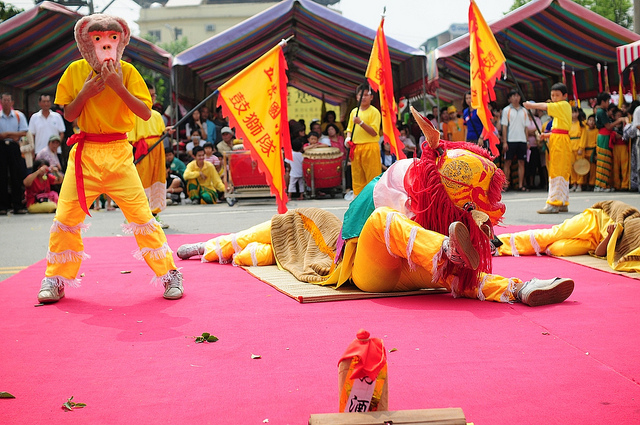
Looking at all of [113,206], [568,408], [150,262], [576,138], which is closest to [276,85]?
[150,262]

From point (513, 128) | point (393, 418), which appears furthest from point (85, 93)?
point (513, 128)

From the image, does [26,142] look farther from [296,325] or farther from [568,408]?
[568,408]

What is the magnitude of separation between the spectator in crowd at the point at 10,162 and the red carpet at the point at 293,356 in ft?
23.3

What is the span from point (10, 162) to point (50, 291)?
299 inches

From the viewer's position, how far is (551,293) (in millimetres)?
3363

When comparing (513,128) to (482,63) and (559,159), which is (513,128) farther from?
(482,63)

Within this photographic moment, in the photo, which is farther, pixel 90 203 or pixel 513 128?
pixel 513 128

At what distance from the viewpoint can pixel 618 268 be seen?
4.38 metres

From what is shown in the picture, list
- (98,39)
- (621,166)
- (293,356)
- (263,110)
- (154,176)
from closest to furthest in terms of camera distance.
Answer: (293,356), (98,39), (263,110), (154,176), (621,166)

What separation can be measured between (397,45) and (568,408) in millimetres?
10450

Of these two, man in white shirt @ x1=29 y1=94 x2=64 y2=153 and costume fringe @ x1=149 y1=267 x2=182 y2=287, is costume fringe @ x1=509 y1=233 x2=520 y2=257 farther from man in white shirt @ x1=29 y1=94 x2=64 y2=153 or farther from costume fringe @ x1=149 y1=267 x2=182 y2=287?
man in white shirt @ x1=29 y1=94 x2=64 y2=153

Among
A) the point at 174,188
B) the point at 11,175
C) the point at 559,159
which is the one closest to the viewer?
the point at 559,159

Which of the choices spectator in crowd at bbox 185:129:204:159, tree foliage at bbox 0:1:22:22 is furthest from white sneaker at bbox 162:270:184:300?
tree foliage at bbox 0:1:22:22

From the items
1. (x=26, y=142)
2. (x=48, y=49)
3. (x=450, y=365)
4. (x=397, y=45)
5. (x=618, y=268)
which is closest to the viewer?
(x=450, y=365)
